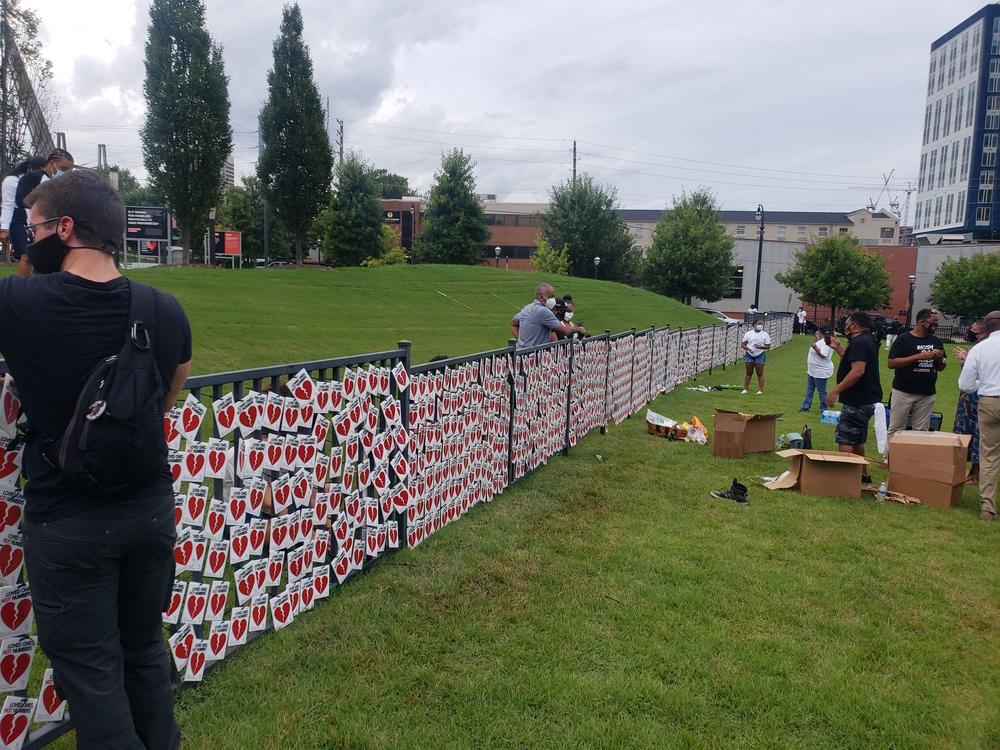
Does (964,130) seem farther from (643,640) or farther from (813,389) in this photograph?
(643,640)

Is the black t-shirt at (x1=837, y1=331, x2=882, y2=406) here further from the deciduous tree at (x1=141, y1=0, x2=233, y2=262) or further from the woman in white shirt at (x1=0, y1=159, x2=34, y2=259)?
the deciduous tree at (x1=141, y1=0, x2=233, y2=262)

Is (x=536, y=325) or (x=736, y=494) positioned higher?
(x=536, y=325)

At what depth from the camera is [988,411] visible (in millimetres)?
7098

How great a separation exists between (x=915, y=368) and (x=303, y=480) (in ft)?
25.8

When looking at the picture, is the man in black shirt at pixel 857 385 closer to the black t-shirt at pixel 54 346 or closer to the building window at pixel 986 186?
the black t-shirt at pixel 54 346

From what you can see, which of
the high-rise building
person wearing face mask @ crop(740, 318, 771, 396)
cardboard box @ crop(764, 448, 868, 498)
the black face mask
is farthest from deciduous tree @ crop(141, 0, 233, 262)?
the high-rise building

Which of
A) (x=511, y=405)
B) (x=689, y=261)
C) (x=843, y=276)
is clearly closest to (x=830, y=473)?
(x=511, y=405)

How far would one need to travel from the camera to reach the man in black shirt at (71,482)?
2047mm

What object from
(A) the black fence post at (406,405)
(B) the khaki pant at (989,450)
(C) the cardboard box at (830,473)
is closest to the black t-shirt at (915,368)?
(B) the khaki pant at (989,450)

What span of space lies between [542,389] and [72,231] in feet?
19.8

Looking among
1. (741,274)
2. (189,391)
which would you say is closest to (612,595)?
(189,391)

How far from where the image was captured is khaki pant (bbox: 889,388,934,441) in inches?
348

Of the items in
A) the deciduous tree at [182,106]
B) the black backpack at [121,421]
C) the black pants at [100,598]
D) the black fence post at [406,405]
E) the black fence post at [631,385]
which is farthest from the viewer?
the deciduous tree at [182,106]

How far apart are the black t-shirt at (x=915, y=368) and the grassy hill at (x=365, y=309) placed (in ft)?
36.5
